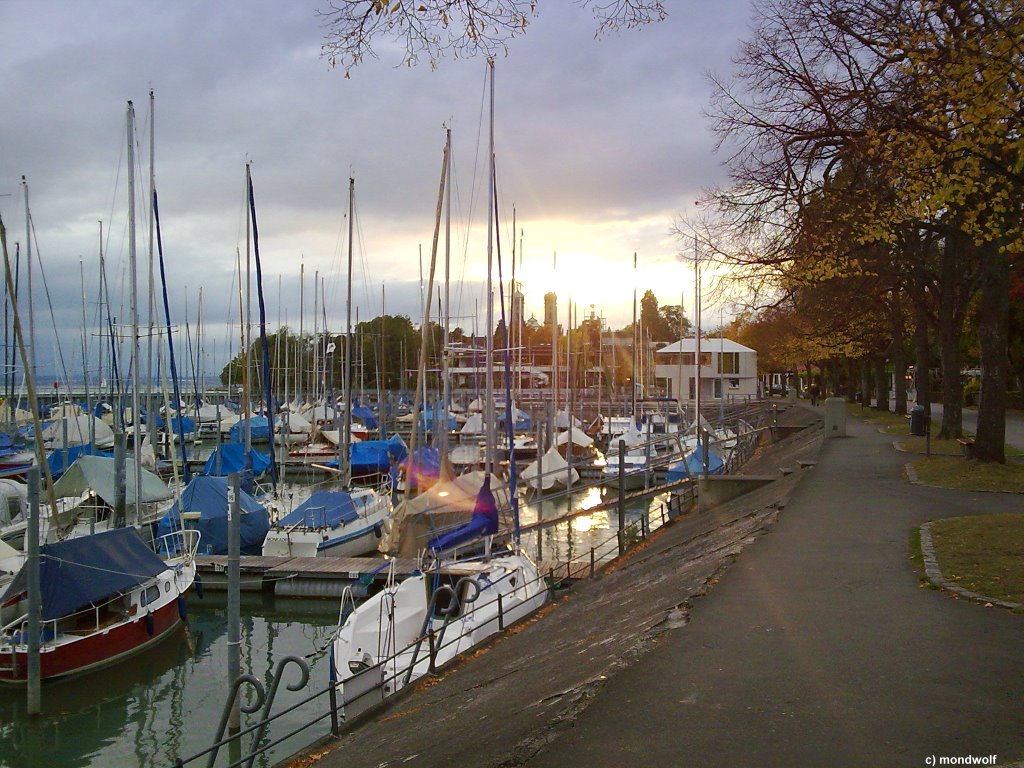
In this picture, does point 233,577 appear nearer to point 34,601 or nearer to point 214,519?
point 34,601

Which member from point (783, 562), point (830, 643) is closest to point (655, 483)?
point (783, 562)

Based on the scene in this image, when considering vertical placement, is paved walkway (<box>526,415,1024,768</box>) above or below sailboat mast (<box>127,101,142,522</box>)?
below

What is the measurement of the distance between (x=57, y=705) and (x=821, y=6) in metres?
19.8

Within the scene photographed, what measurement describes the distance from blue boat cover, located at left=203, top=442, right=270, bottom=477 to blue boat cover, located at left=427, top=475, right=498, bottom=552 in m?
18.4

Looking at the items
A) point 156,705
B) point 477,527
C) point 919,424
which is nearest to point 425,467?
point 477,527

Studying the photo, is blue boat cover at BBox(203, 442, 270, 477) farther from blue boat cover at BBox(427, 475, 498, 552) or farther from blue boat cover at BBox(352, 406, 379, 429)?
blue boat cover at BBox(352, 406, 379, 429)

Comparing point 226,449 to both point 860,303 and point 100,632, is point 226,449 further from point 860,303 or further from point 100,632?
point 860,303

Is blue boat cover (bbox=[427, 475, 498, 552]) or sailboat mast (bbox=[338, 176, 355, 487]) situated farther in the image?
sailboat mast (bbox=[338, 176, 355, 487])

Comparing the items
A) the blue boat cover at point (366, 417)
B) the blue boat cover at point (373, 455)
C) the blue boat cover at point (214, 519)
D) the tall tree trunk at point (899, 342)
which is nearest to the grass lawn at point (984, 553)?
the blue boat cover at point (214, 519)

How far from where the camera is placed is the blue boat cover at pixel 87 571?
→ 17.1m

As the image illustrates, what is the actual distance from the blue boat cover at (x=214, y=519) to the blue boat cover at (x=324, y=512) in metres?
0.86

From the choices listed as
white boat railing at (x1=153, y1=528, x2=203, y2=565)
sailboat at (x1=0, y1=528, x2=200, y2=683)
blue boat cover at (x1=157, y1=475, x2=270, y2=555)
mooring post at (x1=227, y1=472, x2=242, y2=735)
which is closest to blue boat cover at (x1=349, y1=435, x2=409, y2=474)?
blue boat cover at (x1=157, y1=475, x2=270, y2=555)

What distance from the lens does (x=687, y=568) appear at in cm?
1496

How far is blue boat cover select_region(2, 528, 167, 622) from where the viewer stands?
17.1m
